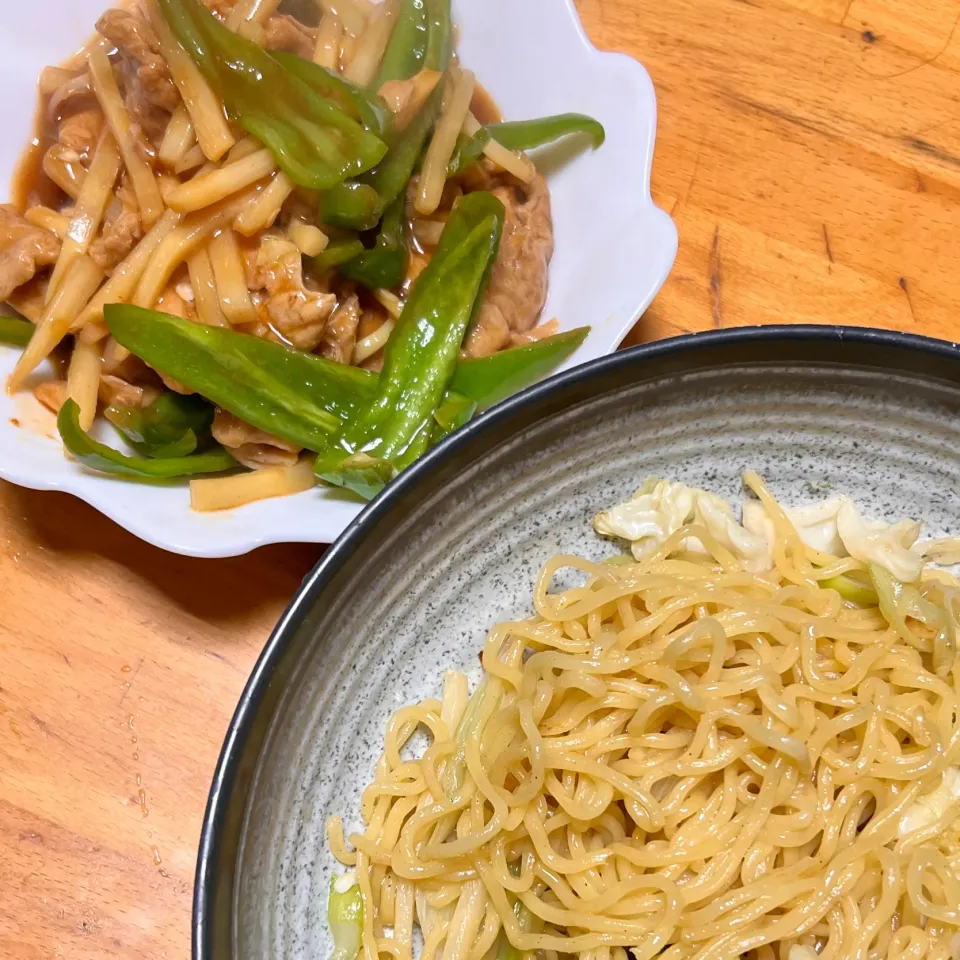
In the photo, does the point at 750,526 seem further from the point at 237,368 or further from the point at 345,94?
the point at 345,94

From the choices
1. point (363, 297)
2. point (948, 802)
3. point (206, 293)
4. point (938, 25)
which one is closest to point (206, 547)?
point (206, 293)

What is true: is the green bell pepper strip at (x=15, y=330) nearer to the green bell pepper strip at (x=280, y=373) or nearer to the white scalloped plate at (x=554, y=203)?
the white scalloped plate at (x=554, y=203)

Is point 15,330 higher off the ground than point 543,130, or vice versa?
point 543,130

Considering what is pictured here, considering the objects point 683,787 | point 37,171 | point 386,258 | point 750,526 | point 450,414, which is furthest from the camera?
point 37,171

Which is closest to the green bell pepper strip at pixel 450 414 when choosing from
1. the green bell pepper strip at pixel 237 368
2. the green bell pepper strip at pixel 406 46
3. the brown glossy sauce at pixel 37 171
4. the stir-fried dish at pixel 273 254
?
the stir-fried dish at pixel 273 254

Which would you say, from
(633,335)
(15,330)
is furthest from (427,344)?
(15,330)

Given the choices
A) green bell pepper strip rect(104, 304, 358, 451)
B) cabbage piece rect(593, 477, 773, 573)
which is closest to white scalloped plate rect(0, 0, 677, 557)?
green bell pepper strip rect(104, 304, 358, 451)

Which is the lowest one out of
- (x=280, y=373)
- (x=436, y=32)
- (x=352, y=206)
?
(x=280, y=373)

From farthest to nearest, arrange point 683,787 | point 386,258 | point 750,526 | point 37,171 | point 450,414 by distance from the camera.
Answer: point 37,171
point 386,258
point 450,414
point 750,526
point 683,787
